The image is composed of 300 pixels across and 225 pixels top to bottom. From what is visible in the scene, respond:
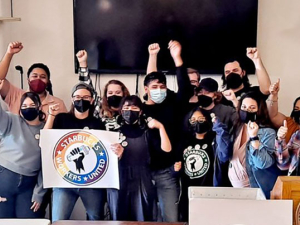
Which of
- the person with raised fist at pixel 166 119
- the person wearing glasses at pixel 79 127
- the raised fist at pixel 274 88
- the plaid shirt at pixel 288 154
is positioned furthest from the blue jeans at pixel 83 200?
the raised fist at pixel 274 88

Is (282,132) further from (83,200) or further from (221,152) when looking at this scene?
(83,200)

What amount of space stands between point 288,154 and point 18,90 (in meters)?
1.80

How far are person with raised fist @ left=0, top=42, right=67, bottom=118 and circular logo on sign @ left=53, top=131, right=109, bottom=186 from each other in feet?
0.77

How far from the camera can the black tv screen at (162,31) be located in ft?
9.39

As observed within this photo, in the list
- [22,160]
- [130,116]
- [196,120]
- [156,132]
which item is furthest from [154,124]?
[22,160]

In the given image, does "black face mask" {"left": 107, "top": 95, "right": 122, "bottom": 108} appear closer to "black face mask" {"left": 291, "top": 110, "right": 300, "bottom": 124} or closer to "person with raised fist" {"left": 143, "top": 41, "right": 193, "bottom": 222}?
"person with raised fist" {"left": 143, "top": 41, "right": 193, "bottom": 222}

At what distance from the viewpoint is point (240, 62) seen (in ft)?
9.10

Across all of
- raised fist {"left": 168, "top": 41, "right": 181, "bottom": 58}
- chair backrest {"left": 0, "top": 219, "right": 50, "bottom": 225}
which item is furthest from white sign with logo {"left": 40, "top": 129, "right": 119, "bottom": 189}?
raised fist {"left": 168, "top": 41, "right": 181, "bottom": 58}

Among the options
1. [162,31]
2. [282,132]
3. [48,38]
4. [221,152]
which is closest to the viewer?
[282,132]

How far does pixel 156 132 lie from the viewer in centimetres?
258

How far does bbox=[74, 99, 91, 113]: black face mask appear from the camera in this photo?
8.50 ft

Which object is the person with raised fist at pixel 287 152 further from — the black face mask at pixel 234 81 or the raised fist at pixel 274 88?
the black face mask at pixel 234 81

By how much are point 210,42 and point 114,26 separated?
71 centimetres

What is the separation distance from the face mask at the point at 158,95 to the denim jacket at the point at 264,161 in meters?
0.61
